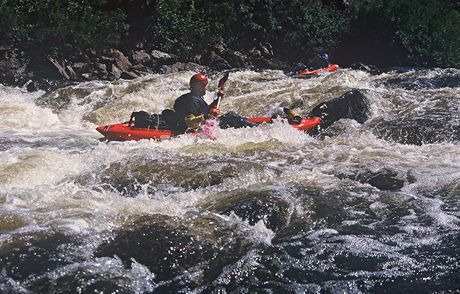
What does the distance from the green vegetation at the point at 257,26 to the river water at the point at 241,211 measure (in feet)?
22.1

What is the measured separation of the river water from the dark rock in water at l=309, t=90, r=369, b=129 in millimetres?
324

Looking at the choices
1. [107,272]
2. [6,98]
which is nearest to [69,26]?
[6,98]

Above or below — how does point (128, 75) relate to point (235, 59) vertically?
below

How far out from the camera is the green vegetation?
1556 cm

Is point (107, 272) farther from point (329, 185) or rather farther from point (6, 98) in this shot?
point (6, 98)

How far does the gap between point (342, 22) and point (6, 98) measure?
491 inches

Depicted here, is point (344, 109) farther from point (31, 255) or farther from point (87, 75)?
point (87, 75)

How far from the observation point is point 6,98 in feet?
40.1

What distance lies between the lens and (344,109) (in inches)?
394

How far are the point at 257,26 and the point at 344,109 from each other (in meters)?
9.82

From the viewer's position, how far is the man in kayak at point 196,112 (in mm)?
8477

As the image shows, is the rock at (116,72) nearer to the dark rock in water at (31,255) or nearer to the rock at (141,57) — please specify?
the rock at (141,57)

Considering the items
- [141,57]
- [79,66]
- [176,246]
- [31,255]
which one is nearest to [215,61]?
[141,57]

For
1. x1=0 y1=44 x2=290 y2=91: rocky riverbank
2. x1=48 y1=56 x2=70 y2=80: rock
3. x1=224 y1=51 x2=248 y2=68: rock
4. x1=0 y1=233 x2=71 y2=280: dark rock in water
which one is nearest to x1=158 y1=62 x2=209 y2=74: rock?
x1=0 y1=44 x2=290 y2=91: rocky riverbank
